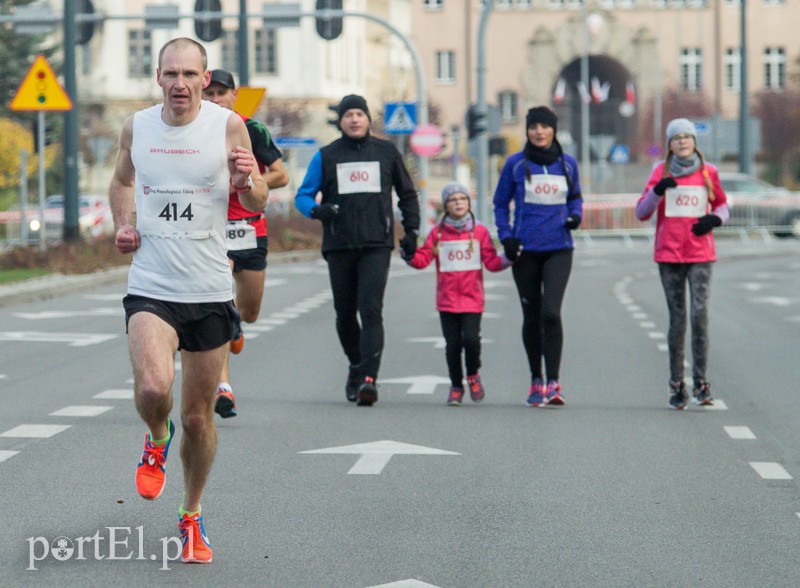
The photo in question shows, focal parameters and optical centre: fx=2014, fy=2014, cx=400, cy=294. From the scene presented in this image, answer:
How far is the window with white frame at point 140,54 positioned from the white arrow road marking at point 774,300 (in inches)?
1935

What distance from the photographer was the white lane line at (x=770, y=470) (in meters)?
9.09

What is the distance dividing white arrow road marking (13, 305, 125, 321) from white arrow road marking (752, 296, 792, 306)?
7964 mm

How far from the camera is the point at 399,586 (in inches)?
253

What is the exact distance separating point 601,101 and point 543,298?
83.6 m

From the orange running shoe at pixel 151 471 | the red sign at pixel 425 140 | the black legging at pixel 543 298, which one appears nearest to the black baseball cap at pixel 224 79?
the black legging at pixel 543 298

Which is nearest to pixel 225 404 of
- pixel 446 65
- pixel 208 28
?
pixel 208 28

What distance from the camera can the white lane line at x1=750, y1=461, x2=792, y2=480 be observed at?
909 cm

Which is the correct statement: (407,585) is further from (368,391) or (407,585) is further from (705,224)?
(705,224)

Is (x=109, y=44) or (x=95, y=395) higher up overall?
(x=109, y=44)

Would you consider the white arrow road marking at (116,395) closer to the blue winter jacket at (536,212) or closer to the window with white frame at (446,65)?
the blue winter jacket at (536,212)

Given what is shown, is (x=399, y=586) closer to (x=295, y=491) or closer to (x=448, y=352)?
(x=295, y=491)

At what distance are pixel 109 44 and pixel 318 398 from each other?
61169 mm

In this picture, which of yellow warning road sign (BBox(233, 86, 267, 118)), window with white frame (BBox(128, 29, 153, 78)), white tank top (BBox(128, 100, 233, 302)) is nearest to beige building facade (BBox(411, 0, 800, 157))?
window with white frame (BBox(128, 29, 153, 78))

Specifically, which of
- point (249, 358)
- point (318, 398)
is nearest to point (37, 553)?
point (318, 398)
